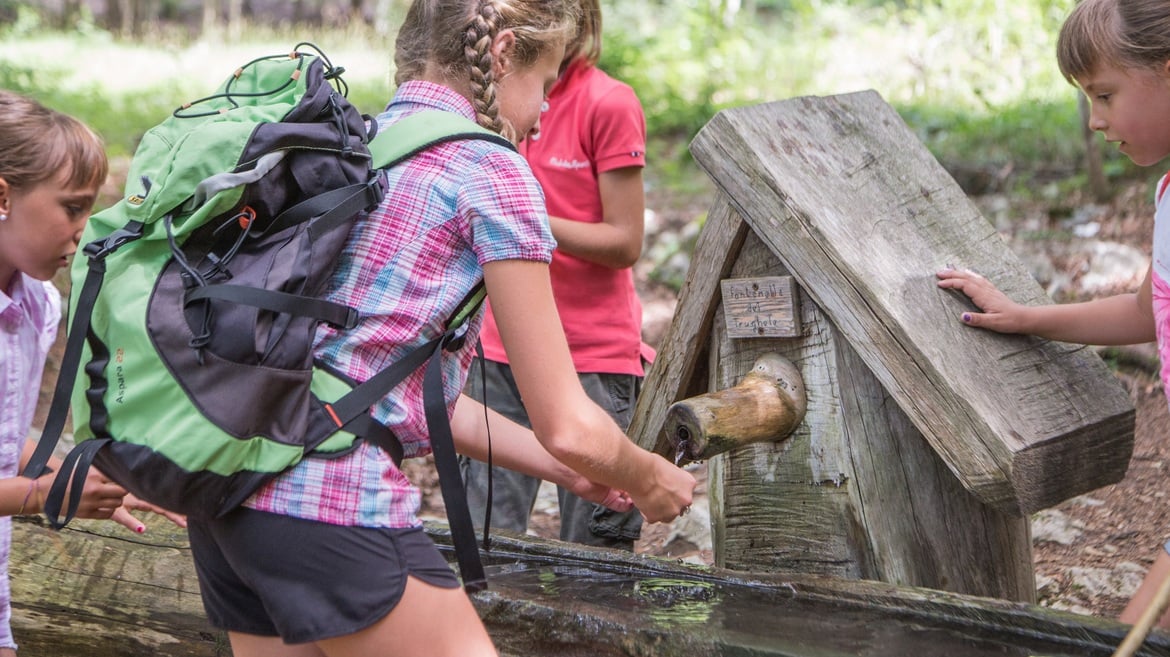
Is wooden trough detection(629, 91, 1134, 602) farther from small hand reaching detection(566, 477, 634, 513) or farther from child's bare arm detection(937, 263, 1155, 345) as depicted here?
small hand reaching detection(566, 477, 634, 513)

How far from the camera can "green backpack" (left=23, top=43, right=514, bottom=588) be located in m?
1.54

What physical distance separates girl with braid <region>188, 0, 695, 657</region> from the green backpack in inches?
1.4

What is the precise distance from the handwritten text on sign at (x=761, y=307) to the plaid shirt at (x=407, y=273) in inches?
38.0

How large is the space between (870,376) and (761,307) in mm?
290

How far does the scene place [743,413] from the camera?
7.85 ft

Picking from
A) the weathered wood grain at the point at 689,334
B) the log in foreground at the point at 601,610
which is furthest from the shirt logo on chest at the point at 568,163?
the log in foreground at the point at 601,610

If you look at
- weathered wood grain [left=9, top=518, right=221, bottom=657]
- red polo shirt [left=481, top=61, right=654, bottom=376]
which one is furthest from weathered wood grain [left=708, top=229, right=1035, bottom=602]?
weathered wood grain [left=9, top=518, right=221, bottom=657]

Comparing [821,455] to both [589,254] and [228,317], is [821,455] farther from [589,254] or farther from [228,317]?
[228,317]

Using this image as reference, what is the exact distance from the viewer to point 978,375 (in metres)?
2.29

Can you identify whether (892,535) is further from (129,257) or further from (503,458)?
(129,257)

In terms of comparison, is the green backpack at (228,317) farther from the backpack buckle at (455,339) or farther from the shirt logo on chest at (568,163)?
the shirt logo on chest at (568,163)

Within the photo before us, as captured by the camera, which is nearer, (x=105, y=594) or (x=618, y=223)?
(x=105, y=594)

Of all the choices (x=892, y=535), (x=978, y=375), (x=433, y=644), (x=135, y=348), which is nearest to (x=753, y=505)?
(x=892, y=535)

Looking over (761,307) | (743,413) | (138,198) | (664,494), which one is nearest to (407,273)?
(138,198)
